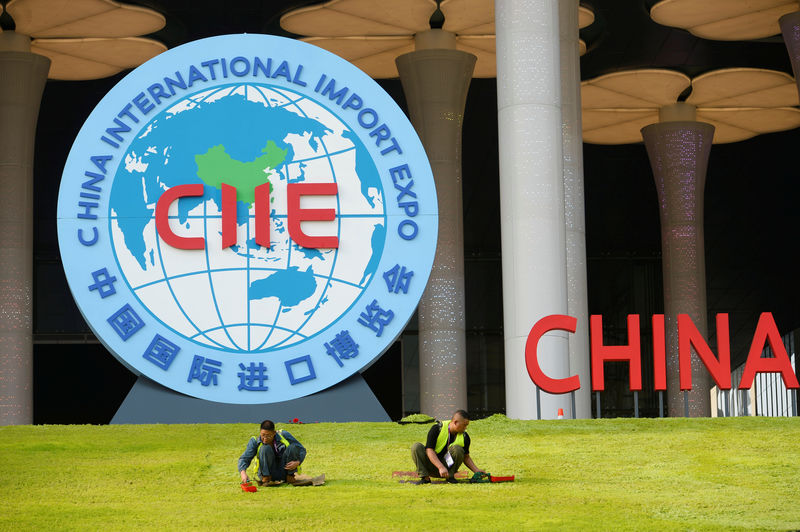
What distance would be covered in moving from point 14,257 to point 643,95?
81.1ft

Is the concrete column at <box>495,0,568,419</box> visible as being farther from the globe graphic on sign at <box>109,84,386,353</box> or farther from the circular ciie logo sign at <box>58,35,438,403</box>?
the globe graphic on sign at <box>109,84,386,353</box>

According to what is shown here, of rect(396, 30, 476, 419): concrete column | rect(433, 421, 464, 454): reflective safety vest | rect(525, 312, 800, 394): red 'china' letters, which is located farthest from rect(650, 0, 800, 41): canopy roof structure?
rect(433, 421, 464, 454): reflective safety vest

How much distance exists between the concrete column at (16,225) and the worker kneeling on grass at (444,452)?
1050 inches

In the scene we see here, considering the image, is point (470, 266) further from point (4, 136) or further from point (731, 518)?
point (731, 518)

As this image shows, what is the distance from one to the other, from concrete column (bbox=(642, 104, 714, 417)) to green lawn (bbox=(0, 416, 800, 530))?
26647mm

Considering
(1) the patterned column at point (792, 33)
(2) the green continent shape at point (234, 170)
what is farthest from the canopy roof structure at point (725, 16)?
(2) the green continent shape at point (234, 170)

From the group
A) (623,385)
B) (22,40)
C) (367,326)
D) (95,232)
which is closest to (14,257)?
(22,40)

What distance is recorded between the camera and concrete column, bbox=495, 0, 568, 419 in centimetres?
3250

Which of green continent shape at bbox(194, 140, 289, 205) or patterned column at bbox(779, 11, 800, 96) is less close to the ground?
patterned column at bbox(779, 11, 800, 96)

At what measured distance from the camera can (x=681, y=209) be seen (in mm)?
55312

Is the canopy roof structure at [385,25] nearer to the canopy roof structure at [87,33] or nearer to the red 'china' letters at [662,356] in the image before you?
the canopy roof structure at [87,33]

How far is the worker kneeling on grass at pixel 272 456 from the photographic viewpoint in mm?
20578

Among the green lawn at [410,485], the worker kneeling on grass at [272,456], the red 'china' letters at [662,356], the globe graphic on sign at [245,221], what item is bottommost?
the green lawn at [410,485]

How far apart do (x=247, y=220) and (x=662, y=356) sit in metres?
9.36
